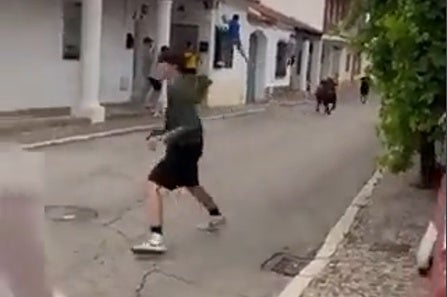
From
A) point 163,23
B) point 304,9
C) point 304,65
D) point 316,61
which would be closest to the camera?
point 163,23

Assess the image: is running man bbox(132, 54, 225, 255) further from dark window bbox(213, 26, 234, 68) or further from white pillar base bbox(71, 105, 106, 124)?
dark window bbox(213, 26, 234, 68)

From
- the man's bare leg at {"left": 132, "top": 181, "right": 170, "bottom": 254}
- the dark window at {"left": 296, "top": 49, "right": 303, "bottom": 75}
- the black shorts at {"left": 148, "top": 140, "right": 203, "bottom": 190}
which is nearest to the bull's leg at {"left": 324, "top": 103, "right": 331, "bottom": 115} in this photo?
the dark window at {"left": 296, "top": 49, "right": 303, "bottom": 75}

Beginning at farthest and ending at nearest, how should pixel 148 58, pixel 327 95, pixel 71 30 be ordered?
1. pixel 327 95
2. pixel 148 58
3. pixel 71 30

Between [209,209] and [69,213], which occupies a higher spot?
[209,209]

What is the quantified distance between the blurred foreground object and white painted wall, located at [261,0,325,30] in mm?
49403

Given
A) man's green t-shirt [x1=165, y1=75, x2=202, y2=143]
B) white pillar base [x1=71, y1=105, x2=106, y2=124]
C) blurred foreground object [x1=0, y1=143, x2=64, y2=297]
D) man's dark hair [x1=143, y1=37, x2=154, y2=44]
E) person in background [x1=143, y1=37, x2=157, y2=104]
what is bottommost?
white pillar base [x1=71, y1=105, x2=106, y2=124]

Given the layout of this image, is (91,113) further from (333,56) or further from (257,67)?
(333,56)

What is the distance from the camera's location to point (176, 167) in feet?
33.3

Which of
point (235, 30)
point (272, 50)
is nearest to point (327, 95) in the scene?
point (235, 30)

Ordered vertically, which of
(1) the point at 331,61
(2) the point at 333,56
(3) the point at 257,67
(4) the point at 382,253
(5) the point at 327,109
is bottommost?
(5) the point at 327,109

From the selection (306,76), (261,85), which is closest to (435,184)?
(261,85)

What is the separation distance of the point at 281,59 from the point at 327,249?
1591 inches

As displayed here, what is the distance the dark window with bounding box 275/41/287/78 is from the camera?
49.4 metres

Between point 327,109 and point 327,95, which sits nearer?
point 327,95
